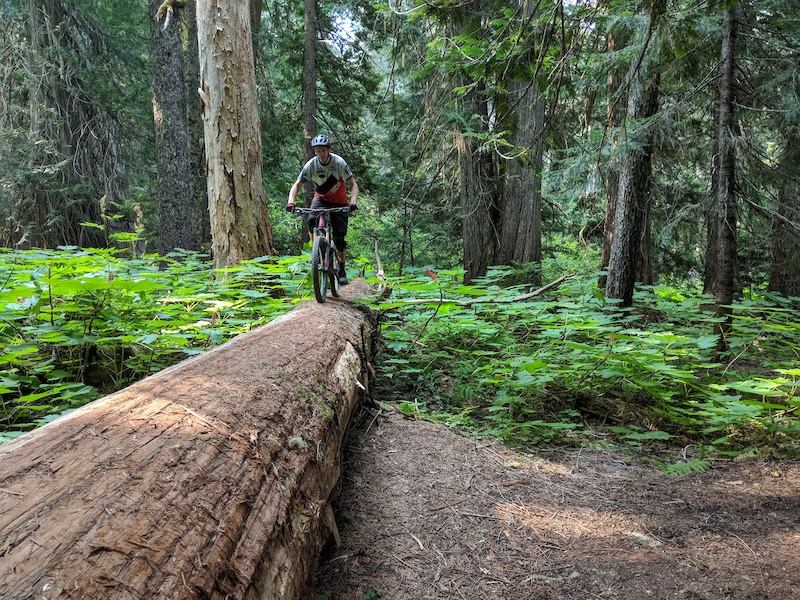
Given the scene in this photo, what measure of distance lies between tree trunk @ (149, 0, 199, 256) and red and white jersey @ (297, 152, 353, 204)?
5.73 meters

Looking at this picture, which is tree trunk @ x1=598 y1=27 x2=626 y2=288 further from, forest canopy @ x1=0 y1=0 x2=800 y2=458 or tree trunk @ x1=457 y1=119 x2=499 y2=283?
tree trunk @ x1=457 y1=119 x2=499 y2=283

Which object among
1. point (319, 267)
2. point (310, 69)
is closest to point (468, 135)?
point (319, 267)

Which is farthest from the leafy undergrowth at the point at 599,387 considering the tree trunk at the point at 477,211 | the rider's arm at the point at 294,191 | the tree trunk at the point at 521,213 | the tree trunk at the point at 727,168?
the tree trunk at the point at 477,211

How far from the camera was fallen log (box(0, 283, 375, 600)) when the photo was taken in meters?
1.03

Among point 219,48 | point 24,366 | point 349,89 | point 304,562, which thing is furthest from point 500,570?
point 349,89

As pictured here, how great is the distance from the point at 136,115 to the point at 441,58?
1169cm

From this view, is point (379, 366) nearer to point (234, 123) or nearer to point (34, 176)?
point (234, 123)

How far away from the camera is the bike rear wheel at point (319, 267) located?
4.86m

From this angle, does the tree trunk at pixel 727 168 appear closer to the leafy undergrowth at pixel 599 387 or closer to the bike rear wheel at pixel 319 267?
the leafy undergrowth at pixel 599 387

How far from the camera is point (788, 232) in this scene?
653 cm

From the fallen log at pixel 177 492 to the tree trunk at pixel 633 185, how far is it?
16.5ft

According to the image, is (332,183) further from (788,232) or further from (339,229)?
(788,232)

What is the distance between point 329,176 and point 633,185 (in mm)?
3839

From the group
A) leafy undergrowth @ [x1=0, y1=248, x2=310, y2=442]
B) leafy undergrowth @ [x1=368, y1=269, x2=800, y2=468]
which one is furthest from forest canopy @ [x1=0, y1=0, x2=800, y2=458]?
leafy undergrowth @ [x1=0, y1=248, x2=310, y2=442]
